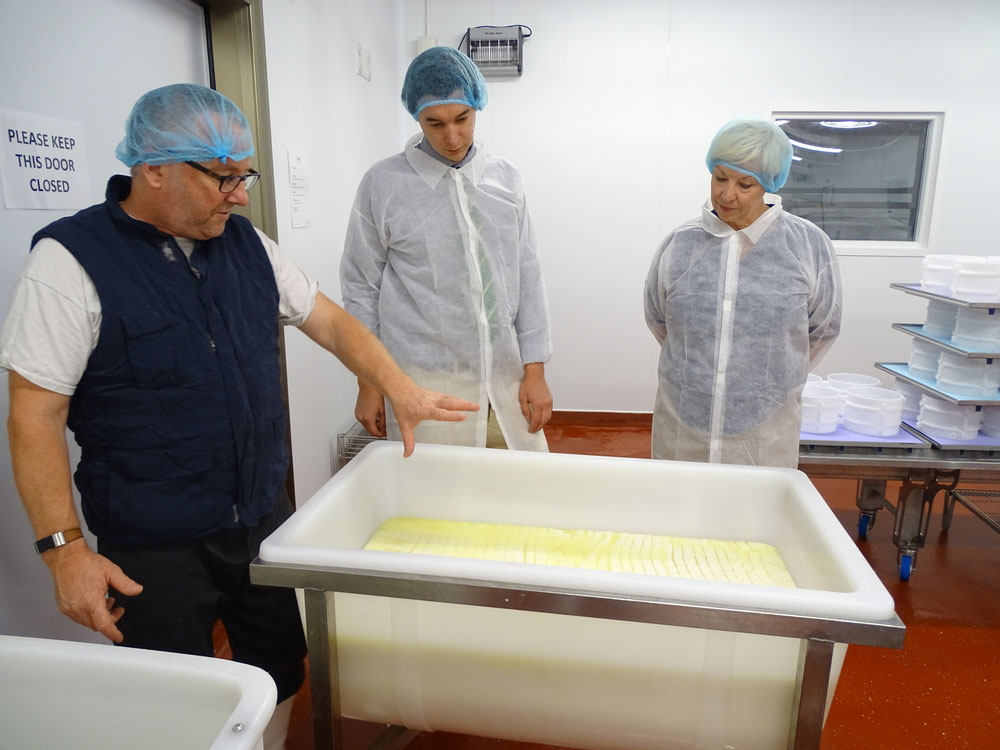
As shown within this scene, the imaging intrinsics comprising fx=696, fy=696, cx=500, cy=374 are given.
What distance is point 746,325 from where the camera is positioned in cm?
178

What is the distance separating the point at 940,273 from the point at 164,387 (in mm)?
2612

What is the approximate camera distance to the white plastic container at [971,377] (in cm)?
240

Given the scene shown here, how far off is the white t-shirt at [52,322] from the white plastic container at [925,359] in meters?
2.74

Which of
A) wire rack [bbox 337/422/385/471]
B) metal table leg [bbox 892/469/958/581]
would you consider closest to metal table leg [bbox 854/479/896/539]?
metal table leg [bbox 892/469/958/581]

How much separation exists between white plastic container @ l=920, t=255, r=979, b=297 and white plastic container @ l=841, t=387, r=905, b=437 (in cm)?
43

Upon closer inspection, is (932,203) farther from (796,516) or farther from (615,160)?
(796,516)

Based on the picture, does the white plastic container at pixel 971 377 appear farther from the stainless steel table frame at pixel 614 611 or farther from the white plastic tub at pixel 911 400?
the stainless steel table frame at pixel 614 611

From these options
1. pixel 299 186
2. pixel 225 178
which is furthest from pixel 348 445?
pixel 225 178

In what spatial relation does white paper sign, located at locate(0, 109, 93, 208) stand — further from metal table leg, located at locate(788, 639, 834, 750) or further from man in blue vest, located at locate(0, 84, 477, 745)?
metal table leg, located at locate(788, 639, 834, 750)

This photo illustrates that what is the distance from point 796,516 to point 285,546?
933 mm

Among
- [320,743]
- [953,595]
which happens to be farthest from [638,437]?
[320,743]

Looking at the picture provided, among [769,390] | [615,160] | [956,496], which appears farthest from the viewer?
[615,160]

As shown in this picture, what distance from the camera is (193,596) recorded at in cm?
120

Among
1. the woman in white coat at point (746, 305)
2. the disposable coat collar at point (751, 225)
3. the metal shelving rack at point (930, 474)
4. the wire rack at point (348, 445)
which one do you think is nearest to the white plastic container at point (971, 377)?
the metal shelving rack at point (930, 474)
